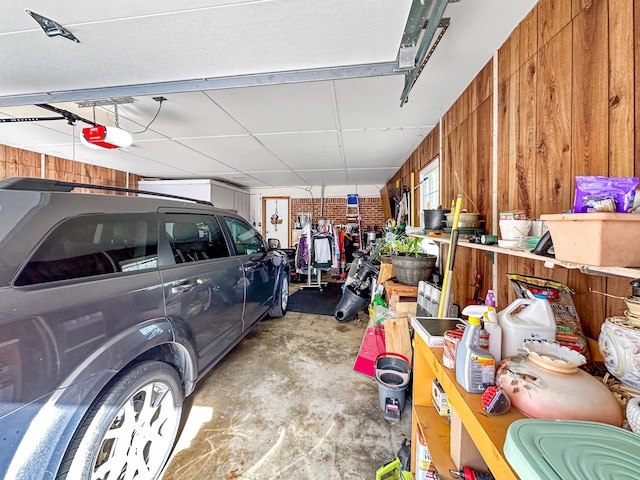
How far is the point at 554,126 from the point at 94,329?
219 cm

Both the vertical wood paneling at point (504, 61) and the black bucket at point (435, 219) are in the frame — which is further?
the black bucket at point (435, 219)

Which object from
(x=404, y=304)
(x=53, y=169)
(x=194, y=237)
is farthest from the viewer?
(x=53, y=169)

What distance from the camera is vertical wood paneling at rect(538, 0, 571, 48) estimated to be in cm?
108

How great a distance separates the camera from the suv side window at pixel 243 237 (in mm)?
2430

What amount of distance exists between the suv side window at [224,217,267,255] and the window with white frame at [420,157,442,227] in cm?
200

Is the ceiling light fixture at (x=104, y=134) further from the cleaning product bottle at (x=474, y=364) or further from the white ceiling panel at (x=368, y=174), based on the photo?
the white ceiling panel at (x=368, y=174)

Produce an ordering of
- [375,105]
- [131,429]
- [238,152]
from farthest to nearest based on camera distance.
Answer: [238,152] → [375,105] → [131,429]

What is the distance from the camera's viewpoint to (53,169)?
12.8 ft

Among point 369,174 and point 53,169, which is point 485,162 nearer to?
point 369,174

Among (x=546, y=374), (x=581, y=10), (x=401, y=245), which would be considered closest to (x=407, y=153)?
(x=401, y=245)

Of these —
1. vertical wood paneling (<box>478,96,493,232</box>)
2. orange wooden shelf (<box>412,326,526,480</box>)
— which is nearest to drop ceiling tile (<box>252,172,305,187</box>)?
vertical wood paneling (<box>478,96,493,232</box>)

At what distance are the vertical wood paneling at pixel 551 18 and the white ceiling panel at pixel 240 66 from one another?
0.28 feet

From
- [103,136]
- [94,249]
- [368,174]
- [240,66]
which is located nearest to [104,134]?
[103,136]

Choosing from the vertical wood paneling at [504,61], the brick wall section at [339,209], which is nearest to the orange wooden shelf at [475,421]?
the vertical wood paneling at [504,61]
